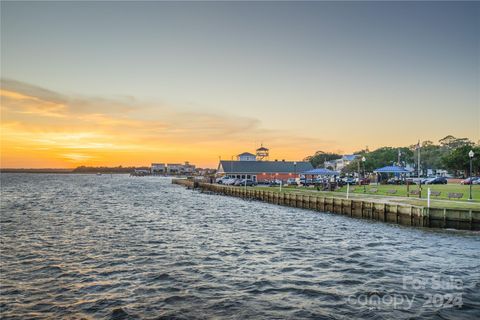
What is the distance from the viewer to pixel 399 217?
30.5 meters

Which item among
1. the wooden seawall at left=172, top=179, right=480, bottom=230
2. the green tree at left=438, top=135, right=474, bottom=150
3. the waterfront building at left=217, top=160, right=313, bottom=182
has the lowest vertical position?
the wooden seawall at left=172, top=179, right=480, bottom=230

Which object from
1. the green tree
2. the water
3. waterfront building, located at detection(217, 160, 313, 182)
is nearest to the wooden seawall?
the water

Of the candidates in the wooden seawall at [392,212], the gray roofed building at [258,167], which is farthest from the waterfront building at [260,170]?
the wooden seawall at [392,212]

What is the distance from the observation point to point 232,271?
16.4 m

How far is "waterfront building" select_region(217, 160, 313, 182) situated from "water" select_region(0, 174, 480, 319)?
76645 millimetres

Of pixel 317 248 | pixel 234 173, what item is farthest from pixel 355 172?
pixel 317 248

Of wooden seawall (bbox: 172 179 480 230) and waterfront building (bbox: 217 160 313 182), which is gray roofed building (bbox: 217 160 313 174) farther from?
wooden seawall (bbox: 172 179 480 230)

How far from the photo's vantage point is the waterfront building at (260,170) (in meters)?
106

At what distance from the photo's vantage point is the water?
12016 mm

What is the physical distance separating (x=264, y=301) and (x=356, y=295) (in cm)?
333

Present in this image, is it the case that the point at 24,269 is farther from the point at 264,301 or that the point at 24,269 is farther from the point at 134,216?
the point at 134,216

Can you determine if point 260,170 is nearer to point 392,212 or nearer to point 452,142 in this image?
point 392,212

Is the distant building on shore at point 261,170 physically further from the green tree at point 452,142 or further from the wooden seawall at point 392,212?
the green tree at point 452,142

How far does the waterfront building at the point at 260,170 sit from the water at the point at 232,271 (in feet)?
251
